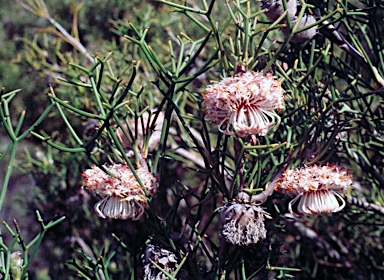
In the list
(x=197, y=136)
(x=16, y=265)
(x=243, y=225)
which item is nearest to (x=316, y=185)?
(x=243, y=225)

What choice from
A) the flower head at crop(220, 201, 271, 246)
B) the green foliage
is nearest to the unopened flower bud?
the green foliage

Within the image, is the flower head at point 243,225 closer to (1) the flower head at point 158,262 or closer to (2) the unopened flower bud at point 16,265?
(1) the flower head at point 158,262

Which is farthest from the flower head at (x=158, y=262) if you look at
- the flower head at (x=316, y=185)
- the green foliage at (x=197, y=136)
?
the flower head at (x=316, y=185)

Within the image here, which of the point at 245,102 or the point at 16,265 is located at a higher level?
the point at 245,102

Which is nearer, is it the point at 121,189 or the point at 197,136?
the point at 121,189

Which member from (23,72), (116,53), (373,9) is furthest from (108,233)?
(23,72)

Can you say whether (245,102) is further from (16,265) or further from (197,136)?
(197,136)

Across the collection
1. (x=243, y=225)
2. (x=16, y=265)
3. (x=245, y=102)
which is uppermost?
(x=245, y=102)

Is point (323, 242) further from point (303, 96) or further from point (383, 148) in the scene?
point (303, 96)
